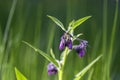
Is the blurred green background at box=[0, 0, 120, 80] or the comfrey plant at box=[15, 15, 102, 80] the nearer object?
the comfrey plant at box=[15, 15, 102, 80]

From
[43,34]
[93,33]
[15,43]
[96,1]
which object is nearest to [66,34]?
[15,43]

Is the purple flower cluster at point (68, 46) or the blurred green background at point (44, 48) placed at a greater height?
the purple flower cluster at point (68, 46)

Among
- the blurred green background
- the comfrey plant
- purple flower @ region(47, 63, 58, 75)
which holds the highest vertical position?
the comfrey plant

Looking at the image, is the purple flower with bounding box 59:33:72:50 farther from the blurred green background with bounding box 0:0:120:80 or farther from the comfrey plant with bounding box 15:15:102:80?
the blurred green background with bounding box 0:0:120:80

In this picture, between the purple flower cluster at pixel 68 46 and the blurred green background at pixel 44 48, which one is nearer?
the purple flower cluster at pixel 68 46

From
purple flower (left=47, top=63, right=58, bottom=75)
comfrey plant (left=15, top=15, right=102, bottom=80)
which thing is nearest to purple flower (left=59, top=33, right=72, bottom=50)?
comfrey plant (left=15, top=15, right=102, bottom=80)

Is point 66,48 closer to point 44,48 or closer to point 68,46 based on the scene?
point 68,46

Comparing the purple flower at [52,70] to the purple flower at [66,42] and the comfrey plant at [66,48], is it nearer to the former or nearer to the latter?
the comfrey plant at [66,48]

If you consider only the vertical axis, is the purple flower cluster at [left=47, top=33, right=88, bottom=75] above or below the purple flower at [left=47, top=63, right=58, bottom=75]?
above

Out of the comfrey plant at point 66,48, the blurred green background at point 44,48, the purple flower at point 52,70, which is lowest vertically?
the blurred green background at point 44,48

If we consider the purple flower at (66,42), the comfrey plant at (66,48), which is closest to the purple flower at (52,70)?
the comfrey plant at (66,48)

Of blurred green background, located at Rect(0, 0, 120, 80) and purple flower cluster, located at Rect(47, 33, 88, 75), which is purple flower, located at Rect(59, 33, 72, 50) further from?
blurred green background, located at Rect(0, 0, 120, 80)

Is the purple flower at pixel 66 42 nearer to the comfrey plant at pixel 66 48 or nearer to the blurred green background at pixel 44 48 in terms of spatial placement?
the comfrey plant at pixel 66 48
